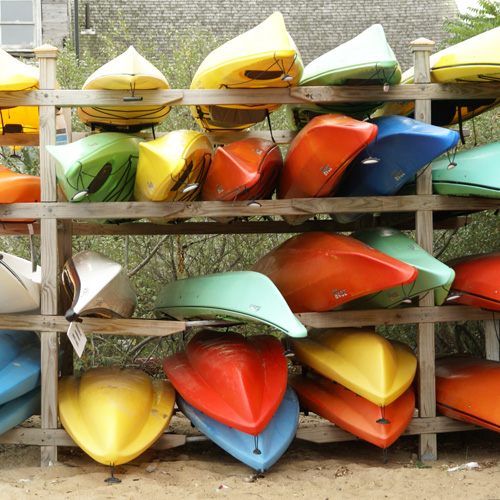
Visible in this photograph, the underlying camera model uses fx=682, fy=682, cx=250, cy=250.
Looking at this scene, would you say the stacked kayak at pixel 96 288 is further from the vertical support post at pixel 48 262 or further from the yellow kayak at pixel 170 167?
the yellow kayak at pixel 170 167

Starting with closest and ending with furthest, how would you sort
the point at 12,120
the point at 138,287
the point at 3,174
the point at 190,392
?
the point at 190,392 → the point at 3,174 → the point at 12,120 → the point at 138,287

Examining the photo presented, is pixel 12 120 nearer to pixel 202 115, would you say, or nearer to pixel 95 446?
pixel 202 115

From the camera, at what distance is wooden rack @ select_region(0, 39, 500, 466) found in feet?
13.0

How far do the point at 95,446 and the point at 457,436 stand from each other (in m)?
2.50

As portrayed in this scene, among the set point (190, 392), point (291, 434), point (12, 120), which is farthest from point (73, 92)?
point (291, 434)

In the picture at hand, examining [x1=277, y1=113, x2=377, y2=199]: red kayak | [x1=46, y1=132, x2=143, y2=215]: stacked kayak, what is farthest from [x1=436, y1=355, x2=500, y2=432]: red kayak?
[x1=46, y1=132, x2=143, y2=215]: stacked kayak

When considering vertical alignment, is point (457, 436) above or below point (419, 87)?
below

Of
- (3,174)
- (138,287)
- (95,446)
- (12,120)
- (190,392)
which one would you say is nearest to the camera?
(95,446)

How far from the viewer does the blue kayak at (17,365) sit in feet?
12.7

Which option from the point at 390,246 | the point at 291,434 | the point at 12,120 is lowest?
the point at 291,434

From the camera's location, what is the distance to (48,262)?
4.02m

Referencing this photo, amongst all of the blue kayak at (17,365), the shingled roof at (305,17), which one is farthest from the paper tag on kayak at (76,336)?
the shingled roof at (305,17)

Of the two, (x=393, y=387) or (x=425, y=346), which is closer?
(x=393, y=387)

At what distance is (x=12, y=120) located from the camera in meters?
5.01
